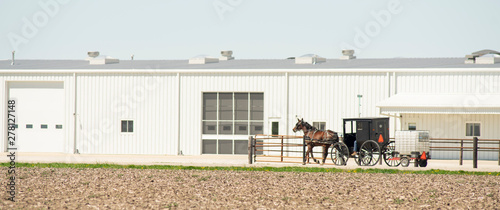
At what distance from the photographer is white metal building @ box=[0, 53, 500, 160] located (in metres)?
28.0

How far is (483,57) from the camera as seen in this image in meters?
31.6

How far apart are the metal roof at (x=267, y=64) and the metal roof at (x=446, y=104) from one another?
2257 millimetres

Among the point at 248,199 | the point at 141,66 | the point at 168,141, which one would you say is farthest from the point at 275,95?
the point at 248,199

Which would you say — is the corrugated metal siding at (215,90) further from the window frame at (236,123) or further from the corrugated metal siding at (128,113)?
the corrugated metal siding at (128,113)

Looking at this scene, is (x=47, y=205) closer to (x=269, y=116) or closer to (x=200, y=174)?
(x=200, y=174)

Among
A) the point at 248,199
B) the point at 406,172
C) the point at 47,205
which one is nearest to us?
the point at 47,205

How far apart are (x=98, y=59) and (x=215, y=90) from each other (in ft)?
27.0

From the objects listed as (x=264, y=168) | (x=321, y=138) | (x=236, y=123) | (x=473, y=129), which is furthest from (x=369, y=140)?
(x=236, y=123)

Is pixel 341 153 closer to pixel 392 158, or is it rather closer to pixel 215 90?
pixel 392 158

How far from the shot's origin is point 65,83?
31.5 m

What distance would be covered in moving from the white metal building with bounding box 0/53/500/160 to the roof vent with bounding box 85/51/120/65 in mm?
2417

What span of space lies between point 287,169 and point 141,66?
15.3 meters

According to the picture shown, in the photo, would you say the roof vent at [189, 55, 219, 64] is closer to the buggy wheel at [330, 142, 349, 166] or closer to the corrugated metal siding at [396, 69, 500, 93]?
the corrugated metal siding at [396, 69, 500, 93]

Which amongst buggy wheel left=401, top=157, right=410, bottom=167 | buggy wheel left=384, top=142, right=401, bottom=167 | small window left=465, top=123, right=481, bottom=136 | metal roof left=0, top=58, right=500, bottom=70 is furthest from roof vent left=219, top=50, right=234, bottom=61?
buggy wheel left=401, top=157, right=410, bottom=167
